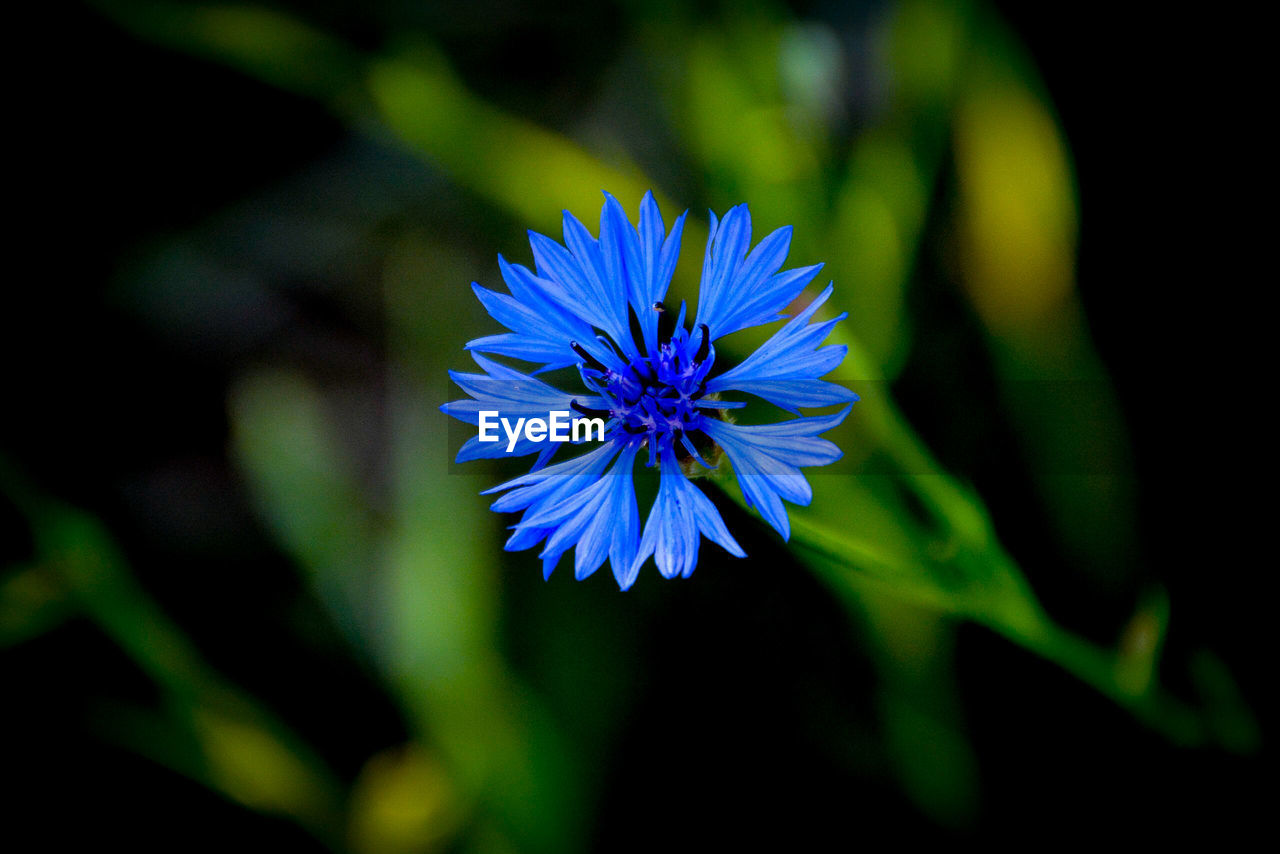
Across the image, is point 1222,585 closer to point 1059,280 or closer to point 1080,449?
point 1080,449

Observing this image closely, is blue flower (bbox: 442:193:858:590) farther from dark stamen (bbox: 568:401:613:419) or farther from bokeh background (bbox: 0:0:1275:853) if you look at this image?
bokeh background (bbox: 0:0:1275:853)

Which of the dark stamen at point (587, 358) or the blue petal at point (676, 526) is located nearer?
the blue petal at point (676, 526)

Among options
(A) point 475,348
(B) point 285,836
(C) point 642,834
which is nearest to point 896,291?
(A) point 475,348

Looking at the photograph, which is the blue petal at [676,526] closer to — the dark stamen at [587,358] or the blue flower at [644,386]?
the blue flower at [644,386]

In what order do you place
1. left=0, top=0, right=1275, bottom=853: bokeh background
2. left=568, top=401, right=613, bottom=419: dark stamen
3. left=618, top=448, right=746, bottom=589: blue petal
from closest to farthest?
left=618, top=448, right=746, bottom=589: blue petal
left=568, top=401, right=613, bottom=419: dark stamen
left=0, top=0, right=1275, bottom=853: bokeh background

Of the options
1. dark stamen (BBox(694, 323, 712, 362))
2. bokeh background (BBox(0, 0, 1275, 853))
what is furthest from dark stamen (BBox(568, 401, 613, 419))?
bokeh background (BBox(0, 0, 1275, 853))

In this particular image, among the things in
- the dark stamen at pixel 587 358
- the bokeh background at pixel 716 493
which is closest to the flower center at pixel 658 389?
the dark stamen at pixel 587 358

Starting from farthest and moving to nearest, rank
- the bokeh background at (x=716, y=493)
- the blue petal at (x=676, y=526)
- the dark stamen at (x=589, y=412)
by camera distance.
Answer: the bokeh background at (x=716, y=493) < the dark stamen at (x=589, y=412) < the blue petal at (x=676, y=526)
